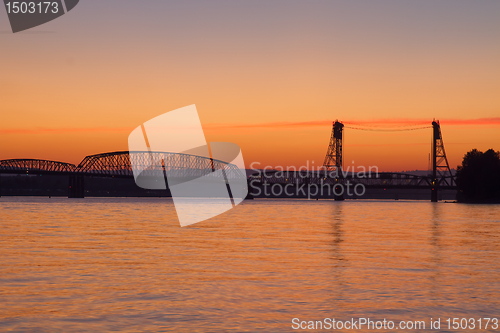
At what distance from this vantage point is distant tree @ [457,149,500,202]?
449 ft

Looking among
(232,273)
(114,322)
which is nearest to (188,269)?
(232,273)

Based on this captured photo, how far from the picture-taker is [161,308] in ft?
47.8

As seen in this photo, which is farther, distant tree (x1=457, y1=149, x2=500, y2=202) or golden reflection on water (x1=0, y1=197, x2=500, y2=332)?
distant tree (x1=457, y1=149, x2=500, y2=202)

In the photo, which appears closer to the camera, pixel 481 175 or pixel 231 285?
pixel 231 285

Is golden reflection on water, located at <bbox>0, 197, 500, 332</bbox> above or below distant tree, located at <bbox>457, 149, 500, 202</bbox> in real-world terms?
above

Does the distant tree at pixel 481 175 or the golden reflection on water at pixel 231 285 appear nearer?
the golden reflection on water at pixel 231 285

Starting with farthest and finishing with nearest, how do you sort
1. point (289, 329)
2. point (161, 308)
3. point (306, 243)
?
point (306, 243) < point (161, 308) < point (289, 329)

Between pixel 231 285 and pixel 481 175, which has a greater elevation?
pixel 231 285

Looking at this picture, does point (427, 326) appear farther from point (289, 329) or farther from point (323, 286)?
point (323, 286)

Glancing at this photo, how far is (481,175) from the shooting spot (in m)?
138

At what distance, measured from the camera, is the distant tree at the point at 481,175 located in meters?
137

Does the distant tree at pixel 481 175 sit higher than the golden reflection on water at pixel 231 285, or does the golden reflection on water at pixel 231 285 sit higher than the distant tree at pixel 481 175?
the golden reflection on water at pixel 231 285

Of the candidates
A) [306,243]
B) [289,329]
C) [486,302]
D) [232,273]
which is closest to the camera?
[289,329]

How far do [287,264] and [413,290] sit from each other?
278 inches
